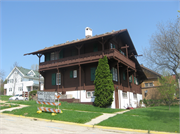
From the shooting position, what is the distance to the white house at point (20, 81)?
49406 mm

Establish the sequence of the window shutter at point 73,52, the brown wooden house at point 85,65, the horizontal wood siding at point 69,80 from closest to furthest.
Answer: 1. the brown wooden house at point 85,65
2. the horizontal wood siding at point 69,80
3. the window shutter at point 73,52

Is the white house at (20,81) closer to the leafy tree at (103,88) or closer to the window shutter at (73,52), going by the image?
the window shutter at (73,52)

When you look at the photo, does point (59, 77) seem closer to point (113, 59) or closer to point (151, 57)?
point (113, 59)

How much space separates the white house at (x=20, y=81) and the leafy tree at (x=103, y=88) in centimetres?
3268

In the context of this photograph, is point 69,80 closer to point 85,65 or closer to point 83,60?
point 85,65

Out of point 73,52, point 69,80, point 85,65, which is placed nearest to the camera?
point 85,65

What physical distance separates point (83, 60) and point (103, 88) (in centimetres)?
531

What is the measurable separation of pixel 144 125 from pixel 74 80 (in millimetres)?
16232

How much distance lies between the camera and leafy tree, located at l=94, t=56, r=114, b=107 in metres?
19.3

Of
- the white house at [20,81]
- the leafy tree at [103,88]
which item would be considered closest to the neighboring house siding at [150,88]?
the leafy tree at [103,88]

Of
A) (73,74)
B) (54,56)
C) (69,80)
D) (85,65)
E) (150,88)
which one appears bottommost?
(150,88)

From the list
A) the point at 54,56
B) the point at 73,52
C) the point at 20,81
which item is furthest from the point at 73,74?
the point at 20,81

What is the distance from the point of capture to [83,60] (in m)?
22.9

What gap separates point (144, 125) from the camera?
973cm
